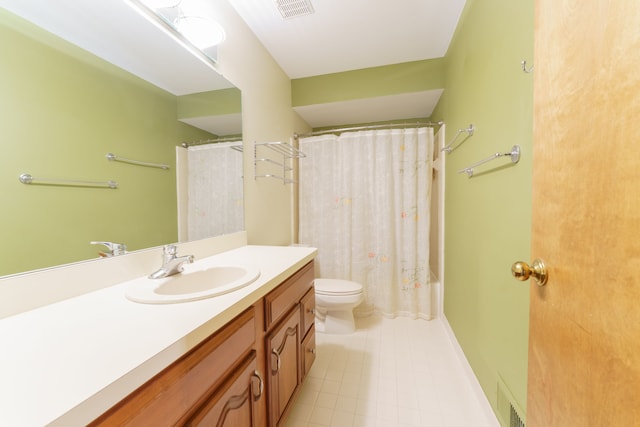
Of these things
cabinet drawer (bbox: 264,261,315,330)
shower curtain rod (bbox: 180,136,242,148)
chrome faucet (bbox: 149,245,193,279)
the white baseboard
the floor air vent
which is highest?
shower curtain rod (bbox: 180,136,242,148)

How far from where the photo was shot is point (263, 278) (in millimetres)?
944

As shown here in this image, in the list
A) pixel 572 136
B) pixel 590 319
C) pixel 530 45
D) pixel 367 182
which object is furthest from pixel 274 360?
pixel 367 182

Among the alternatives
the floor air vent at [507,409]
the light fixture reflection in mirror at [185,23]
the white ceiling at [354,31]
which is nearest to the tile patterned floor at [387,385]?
the floor air vent at [507,409]

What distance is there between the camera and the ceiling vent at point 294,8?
4.93ft

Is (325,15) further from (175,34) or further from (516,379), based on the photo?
(516,379)

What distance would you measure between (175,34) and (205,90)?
25cm

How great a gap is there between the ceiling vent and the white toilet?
1968 mm

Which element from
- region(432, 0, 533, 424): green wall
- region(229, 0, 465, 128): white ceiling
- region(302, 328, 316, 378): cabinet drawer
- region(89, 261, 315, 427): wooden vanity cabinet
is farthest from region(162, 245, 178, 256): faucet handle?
region(229, 0, 465, 128): white ceiling

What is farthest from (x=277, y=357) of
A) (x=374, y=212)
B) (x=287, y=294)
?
(x=374, y=212)

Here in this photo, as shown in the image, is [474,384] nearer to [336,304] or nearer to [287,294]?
[336,304]

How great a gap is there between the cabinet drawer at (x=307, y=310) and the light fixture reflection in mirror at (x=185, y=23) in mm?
1374

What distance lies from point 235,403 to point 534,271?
89cm

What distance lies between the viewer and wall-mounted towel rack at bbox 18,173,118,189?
26.9 inches

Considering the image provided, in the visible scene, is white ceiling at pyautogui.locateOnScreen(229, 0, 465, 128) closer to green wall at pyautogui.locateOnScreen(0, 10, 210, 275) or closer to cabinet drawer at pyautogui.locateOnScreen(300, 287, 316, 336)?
green wall at pyautogui.locateOnScreen(0, 10, 210, 275)
